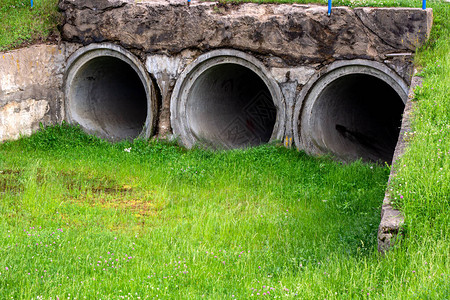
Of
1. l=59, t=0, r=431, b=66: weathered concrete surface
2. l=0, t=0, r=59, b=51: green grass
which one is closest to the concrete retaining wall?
l=59, t=0, r=431, b=66: weathered concrete surface

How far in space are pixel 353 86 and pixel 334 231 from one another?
5.34 metres

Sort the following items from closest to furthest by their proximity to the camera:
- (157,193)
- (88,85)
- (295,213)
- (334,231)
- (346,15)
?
(334,231) < (295,213) < (157,193) < (346,15) < (88,85)

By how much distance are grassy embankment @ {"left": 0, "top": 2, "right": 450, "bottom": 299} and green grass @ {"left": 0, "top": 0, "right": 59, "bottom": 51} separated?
6.85 feet

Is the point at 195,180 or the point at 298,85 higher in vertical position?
the point at 298,85

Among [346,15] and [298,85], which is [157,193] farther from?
[346,15]

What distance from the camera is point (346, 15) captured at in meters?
9.30

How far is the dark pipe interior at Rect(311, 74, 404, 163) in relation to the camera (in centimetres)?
1007

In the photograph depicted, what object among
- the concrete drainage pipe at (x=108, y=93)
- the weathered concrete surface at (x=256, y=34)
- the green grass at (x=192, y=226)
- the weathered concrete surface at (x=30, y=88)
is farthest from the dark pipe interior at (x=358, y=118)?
the weathered concrete surface at (x=30, y=88)

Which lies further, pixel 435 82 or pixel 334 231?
pixel 435 82

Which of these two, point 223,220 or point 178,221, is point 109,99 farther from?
point 223,220

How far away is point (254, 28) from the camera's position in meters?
9.84

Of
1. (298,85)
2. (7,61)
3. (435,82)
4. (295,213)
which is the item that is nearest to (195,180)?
(295,213)

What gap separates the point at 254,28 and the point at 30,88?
4.50 metres

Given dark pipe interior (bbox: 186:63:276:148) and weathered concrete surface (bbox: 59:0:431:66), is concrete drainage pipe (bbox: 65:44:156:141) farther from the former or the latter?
dark pipe interior (bbox: 186:63:276:148)
